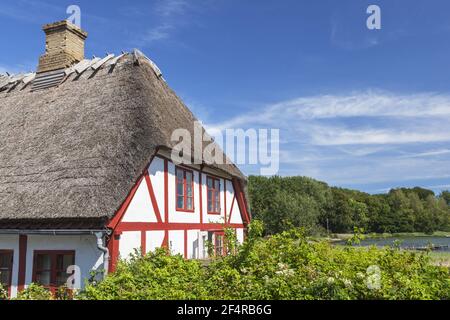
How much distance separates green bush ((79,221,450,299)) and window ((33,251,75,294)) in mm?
2993

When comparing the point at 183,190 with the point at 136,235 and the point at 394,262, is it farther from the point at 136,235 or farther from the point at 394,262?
the point at 394,262

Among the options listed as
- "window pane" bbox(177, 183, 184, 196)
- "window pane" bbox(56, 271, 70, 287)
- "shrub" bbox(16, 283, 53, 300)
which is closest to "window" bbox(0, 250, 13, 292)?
"window pane" bbox(56, 271, 70, 287)

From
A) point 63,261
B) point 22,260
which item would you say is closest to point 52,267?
point 63,261

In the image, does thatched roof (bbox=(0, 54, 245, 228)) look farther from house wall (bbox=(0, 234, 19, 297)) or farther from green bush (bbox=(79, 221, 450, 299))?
green bush (bbox=(79, 221, 450, 299))

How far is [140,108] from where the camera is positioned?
1207 cm

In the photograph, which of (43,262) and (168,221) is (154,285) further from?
(168,221)

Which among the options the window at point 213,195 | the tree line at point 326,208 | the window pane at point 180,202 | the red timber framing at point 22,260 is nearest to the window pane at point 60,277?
the red timber framing at point 22,260

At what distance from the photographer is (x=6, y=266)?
1061 cm

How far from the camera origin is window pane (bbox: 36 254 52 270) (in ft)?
33.2

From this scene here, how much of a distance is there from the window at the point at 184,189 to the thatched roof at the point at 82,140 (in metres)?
1.59

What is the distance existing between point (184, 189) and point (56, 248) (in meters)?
4.75
